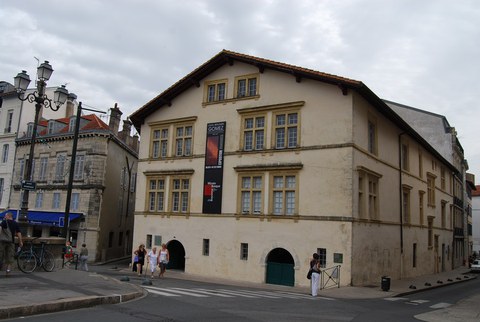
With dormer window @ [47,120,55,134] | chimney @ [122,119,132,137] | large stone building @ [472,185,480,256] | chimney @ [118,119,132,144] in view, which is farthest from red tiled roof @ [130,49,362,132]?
large stone building @ [472,185,480,256]

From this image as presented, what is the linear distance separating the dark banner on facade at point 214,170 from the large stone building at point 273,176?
65 mm

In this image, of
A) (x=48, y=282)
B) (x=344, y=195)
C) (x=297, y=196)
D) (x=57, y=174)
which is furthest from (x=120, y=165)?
(x=48, y=282)

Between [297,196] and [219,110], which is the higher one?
[219,110]

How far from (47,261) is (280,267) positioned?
13170 mm

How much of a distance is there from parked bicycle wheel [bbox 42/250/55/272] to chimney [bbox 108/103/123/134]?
2618 centimetres

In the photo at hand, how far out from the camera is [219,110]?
1124 inches

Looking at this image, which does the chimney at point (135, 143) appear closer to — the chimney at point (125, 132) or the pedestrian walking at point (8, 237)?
the chimney at point (125, 132)

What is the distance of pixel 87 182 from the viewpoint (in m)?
37.4

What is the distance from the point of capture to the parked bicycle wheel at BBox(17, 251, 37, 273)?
1412 centimetres

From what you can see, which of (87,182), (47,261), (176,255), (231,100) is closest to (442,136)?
(231,100)

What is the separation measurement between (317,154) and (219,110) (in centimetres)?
742

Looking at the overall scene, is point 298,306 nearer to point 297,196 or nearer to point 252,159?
point 297,196

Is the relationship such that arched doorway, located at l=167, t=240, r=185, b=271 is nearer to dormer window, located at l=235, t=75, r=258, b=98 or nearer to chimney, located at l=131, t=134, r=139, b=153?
dormer window, located at l=235, t=75, r=258, b=98

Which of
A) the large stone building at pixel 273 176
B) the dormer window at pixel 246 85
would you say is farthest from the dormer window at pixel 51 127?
the dormer window at pixel 246 85
